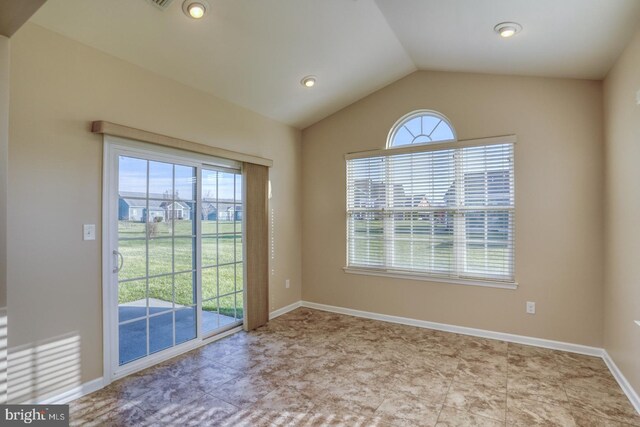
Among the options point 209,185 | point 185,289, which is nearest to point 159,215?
point 209,185

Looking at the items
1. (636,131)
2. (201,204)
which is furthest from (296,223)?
(636,131)

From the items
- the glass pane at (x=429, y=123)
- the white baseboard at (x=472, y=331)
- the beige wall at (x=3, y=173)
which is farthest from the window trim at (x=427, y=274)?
the beige wall at (x=3, y=173)

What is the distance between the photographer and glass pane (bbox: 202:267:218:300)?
3539mm

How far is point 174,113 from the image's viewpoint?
315 centimetres

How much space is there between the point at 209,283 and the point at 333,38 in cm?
269

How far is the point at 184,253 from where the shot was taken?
10.9ft

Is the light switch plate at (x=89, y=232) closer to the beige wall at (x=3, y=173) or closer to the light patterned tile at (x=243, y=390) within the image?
the beige wall at (x=3, y=173)

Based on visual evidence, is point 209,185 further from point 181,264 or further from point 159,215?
point 181,264

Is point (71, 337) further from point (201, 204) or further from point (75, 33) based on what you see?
point (75, 33)

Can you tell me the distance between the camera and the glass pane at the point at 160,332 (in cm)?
306

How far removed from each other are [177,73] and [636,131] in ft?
11.8

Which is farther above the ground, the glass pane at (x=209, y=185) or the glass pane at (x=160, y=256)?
the glass pane at (x=209, y=185)

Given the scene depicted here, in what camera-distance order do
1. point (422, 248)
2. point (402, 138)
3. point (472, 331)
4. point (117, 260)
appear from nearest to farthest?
1. point (117, 260)
2. point (472, 331)
3. point (422, 248)
4. point (402, 138)

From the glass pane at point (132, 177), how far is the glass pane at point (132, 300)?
0.75m
